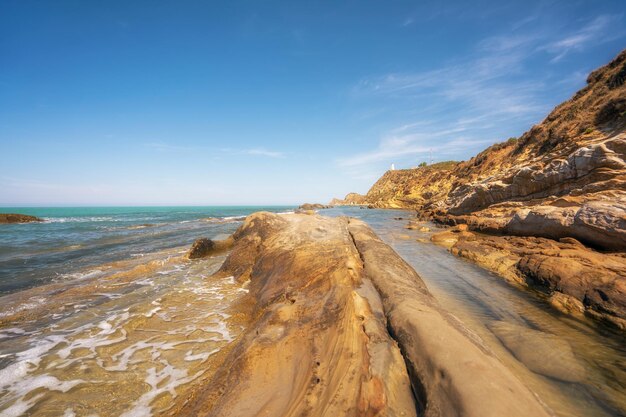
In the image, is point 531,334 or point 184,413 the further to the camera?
point 531,334

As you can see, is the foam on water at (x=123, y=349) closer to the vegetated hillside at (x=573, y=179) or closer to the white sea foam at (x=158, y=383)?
the white sea foam at (x=158, y=383)

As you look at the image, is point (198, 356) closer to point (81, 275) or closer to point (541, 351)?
point (541, 351)

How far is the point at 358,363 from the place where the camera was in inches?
114

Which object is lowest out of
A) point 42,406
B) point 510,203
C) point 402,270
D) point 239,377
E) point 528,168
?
point 42,406

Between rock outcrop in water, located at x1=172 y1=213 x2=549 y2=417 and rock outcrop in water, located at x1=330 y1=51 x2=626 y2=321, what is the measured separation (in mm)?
4399

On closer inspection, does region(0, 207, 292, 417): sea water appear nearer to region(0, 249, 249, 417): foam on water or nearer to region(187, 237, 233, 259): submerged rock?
region(0, 249, 249, 417): foam on water

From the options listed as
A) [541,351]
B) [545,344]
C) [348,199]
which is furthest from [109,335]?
[348,199]

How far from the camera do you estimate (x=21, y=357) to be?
178 inches

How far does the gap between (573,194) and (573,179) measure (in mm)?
1181

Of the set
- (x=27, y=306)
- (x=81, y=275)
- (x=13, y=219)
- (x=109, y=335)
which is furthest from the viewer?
(x=13, y=219)

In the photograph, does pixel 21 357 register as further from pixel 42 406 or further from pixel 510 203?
pixel 510 203

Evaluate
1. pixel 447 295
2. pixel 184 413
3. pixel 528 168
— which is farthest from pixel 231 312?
pixel 528 168

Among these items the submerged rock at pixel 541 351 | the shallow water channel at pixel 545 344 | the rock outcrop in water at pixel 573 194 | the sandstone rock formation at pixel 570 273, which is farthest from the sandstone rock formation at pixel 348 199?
the submerged rock at pixel 541 351

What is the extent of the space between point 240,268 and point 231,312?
111 inches
